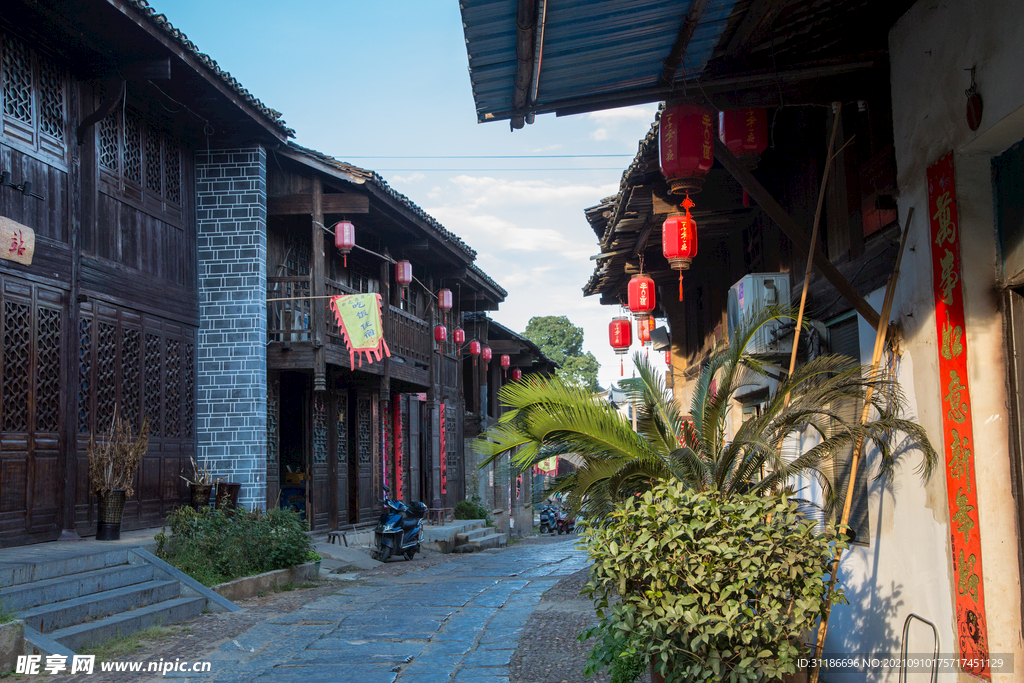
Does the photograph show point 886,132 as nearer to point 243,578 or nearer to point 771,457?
point 771,457

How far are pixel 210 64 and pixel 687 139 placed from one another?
790cm

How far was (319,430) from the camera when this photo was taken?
629 inches

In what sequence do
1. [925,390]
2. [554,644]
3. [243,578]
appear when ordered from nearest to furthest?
[925,390] → [554,644] → [243,578]

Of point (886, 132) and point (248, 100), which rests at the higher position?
point (248, 100)

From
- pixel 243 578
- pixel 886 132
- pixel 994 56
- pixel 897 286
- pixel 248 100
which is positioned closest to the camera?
pixel 994 56

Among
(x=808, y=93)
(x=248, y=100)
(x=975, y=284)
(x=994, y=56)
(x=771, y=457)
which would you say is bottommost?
(x=771, y=457)

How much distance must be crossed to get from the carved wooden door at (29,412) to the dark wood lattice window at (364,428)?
776 cm

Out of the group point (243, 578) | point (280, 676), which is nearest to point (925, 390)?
point (280, 676)

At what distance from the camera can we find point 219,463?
43.4 ft

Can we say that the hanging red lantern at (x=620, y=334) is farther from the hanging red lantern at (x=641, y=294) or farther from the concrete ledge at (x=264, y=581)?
the concrete ledge at (x=264, y=581)

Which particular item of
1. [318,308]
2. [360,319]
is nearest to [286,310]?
[318,308]

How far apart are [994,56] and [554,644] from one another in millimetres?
5567

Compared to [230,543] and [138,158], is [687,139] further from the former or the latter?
[138,158]

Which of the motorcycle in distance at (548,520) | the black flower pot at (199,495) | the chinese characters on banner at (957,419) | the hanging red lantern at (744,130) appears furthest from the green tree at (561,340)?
the chinese characters on banner at (957,419)
